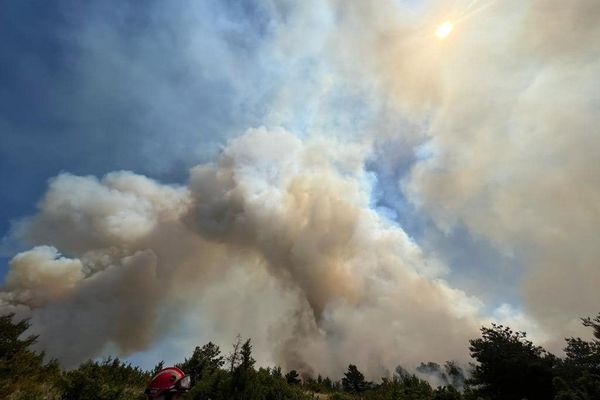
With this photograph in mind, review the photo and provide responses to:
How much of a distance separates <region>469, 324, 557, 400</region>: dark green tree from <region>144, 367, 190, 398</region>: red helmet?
38254 millimetres

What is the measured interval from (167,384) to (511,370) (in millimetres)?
40301

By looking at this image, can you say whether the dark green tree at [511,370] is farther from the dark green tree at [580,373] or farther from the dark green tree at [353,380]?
the dark green tree at [353,380]

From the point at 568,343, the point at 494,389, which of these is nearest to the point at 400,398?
the point at 494,389

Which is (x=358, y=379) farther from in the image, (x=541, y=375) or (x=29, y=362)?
(x=29, y=362)

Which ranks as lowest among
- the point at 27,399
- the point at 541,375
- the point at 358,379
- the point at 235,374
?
the point at 27,399

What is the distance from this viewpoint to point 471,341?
39.2 m

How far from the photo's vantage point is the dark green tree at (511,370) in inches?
1280

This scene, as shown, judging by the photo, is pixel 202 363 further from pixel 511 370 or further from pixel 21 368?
pixel 511 370

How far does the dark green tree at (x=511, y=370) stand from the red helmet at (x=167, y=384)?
126ft

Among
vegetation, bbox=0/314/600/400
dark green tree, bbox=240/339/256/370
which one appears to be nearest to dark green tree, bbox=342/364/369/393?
vegetation, bbox=0/314/600/400

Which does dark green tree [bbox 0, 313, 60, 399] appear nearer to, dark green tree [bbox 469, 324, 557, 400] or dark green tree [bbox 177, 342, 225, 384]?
dark green tree [bbox 177, 342, 225, 384]

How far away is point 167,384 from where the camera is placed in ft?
18.6

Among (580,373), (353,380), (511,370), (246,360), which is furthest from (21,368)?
(353,380)

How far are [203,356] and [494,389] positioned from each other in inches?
1558
